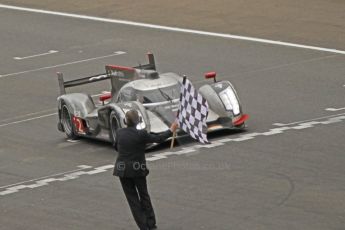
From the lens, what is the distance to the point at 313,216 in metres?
17.1

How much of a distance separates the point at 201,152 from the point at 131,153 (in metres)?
5.31

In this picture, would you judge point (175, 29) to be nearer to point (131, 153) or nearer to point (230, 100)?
point (230, 100)

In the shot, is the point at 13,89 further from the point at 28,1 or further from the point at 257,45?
the point at 28,1

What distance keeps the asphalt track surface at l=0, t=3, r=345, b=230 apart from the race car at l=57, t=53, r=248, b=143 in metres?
0.33

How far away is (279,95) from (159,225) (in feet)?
32.7

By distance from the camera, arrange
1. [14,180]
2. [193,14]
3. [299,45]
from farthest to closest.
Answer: [193,14], [299,45], [14,180]

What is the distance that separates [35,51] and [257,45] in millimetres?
6538

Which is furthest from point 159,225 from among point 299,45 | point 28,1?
point 28,1

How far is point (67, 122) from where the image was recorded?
2480cm

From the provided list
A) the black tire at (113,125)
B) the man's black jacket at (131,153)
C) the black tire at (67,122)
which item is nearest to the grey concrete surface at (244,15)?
the black tire at (67,122)

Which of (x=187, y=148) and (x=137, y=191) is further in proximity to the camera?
(x=187, y=148)

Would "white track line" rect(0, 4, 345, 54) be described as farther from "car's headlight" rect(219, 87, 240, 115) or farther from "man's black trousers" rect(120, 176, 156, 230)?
"man's black trousers" rect(120, 176, 156, 230)

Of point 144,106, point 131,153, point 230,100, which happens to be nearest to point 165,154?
point 144,106

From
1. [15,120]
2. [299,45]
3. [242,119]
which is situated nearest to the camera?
[242,119]
